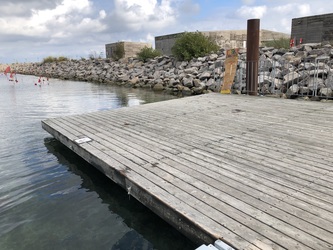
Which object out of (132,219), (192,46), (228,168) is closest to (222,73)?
(192,46)

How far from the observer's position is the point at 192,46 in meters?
19.4

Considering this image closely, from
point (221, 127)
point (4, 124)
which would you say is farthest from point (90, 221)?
point (4, 124)

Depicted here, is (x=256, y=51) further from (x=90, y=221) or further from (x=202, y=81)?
(x=90, y=221)

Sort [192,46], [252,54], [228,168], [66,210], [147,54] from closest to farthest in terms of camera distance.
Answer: [228,168] → [66,210] → [252,54] → [192,46] → [147,54]

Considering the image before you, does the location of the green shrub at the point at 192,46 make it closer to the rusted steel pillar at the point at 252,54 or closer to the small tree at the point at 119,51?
the rusted steel pillar at the point at 252,54

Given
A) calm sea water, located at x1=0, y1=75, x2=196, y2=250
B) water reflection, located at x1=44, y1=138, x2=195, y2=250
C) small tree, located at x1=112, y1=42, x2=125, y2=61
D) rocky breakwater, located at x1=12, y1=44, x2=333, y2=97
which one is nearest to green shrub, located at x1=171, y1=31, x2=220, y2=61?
rocky breakwater, located at x1=12, y1=44, x2=333, y2=97

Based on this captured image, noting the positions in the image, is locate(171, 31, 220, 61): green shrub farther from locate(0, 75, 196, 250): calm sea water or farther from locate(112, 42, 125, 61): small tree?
locate(0, 75, 196, 250): calm sea water

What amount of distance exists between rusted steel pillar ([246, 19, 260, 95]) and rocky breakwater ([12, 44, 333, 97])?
837 millimetres

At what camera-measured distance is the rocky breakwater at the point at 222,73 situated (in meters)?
9.67

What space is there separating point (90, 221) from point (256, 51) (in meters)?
7.82

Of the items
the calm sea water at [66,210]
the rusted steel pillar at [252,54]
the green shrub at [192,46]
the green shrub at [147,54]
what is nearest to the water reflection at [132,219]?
the calm sea water at [66,210]

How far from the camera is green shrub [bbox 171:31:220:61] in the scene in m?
19.4

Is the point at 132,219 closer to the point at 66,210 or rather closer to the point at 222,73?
the point at 66,210

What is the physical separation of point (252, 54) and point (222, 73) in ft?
15.2
